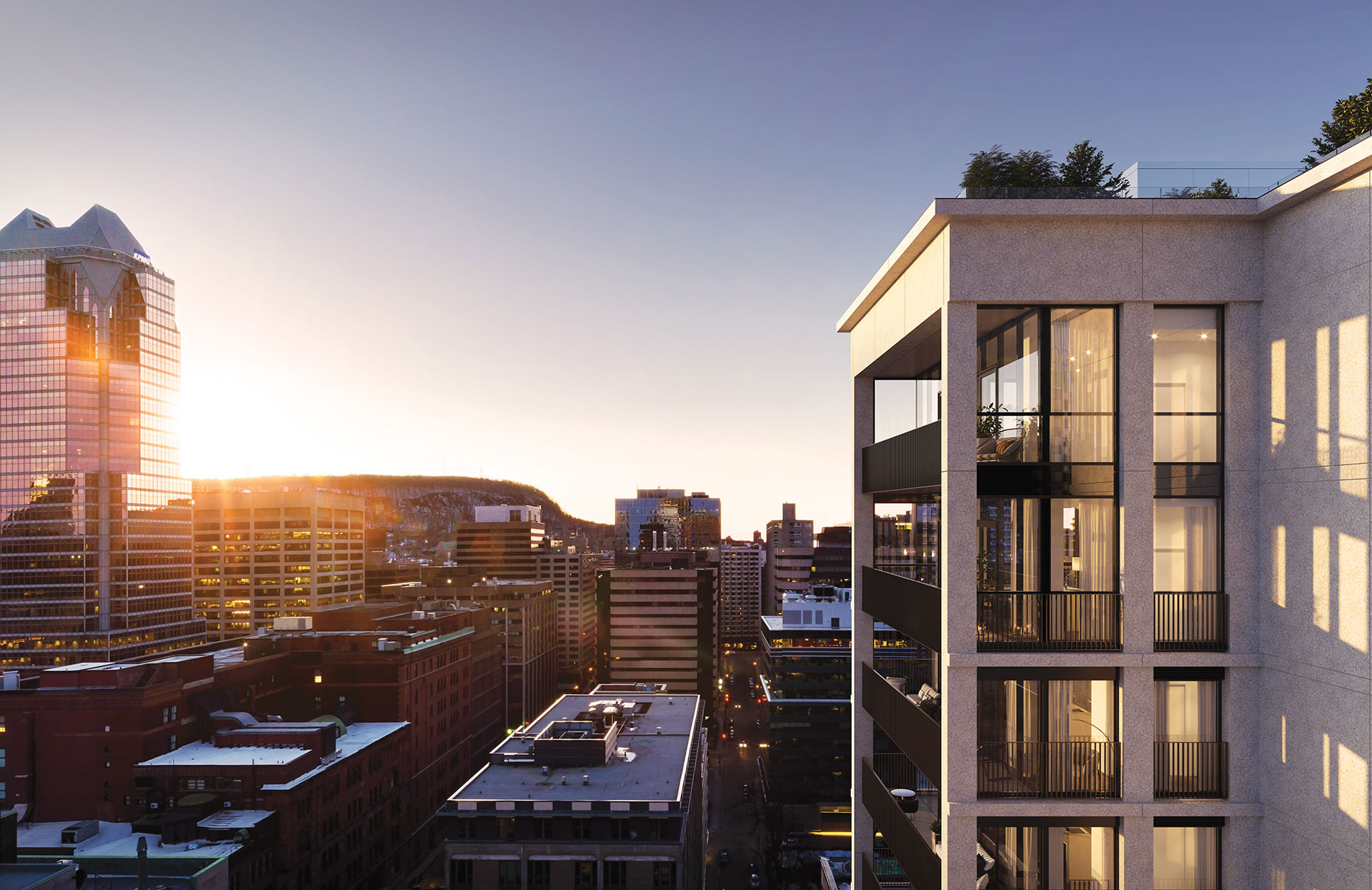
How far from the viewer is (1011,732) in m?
16.6

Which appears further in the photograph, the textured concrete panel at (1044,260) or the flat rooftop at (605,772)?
the flat rooftop at (605,772)

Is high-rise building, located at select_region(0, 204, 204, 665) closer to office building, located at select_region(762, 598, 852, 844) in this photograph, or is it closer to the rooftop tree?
office building, located at select_region(762, 598, 852, 844)

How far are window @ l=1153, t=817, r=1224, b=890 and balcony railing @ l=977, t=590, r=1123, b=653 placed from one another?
3.46 m

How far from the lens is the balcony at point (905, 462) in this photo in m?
14.1

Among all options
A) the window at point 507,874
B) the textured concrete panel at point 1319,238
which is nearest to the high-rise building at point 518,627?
the window at point 507,874

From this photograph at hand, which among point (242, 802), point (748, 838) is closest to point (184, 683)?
point (242, 802)

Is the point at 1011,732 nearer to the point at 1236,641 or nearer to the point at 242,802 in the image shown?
the point at 1236,641

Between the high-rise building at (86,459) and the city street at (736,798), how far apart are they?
105m

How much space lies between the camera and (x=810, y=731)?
320ft

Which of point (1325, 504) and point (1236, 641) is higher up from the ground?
point (1325, 504)

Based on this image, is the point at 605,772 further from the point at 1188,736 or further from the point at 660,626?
the point at 660,626

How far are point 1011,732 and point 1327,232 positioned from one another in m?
11.3

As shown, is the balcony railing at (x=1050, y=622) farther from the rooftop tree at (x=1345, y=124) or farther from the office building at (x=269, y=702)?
the office building at (x=269, y=702)

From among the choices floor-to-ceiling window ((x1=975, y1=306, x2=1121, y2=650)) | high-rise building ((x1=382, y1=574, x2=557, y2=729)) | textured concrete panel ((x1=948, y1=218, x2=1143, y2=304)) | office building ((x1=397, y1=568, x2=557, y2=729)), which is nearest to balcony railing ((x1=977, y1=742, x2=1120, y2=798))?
floor-to-ceiling window ((x1=975, y1=306, x2=1121, y2=650))
